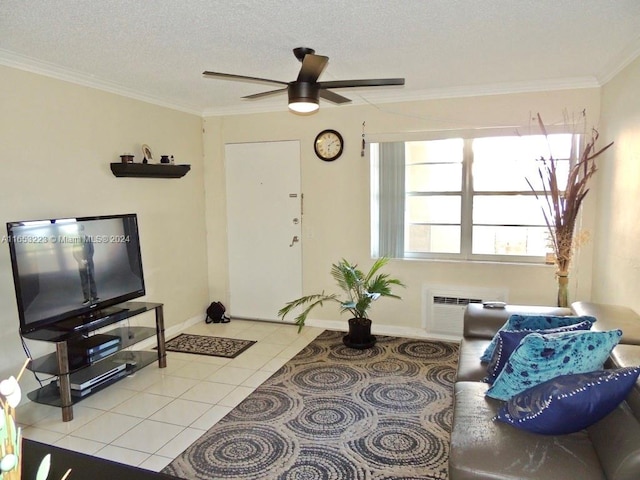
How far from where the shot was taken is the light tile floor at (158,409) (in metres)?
2.73

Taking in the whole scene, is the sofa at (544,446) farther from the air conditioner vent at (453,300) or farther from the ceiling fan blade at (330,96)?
the air conditioner vent at (453,300)

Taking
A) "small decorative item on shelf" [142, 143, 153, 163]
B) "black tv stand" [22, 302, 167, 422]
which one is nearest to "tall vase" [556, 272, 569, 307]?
"black tv stand" [22, 302, 167, 422]

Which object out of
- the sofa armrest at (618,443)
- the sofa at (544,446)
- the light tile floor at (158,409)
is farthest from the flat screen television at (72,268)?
the sofa armrest at (618,443)

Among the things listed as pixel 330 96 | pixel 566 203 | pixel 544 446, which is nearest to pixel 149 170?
pixel 330 96

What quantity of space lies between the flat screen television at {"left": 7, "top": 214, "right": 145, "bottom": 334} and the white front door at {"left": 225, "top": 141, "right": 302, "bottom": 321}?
1446 millimetres

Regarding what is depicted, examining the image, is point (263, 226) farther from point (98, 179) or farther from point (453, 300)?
point (453, 300)

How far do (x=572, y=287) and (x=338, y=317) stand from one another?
2224 millimetres

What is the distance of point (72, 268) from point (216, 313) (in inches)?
80.7

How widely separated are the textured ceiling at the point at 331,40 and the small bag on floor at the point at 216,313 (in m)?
2.35

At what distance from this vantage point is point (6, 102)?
314 cm

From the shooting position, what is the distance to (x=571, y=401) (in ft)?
5.68

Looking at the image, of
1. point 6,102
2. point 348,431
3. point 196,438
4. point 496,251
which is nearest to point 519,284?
point 496,251

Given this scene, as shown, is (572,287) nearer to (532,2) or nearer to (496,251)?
(496,251)

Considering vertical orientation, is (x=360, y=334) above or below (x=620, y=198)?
below
